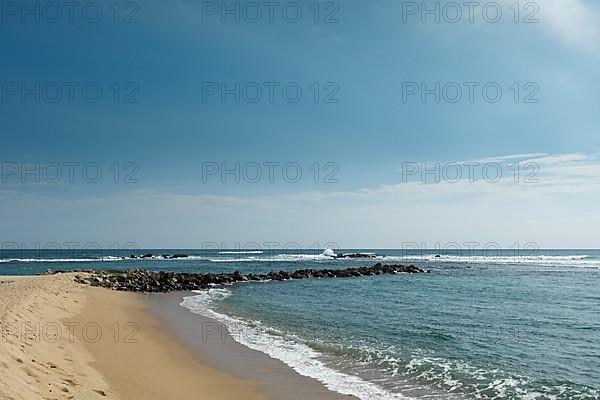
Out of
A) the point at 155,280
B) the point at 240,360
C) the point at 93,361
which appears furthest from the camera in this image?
the point at 155,280

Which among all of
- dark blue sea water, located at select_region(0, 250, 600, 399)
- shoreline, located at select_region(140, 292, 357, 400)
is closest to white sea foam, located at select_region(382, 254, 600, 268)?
dark blue sea water, located at select_region(0, 250, 600, 399)

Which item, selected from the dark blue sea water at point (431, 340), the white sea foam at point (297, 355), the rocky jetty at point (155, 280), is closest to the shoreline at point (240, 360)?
the white sea foam at point (297, 355)

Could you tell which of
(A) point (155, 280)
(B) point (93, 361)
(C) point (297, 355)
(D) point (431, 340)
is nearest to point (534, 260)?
(A) point (155, 280)

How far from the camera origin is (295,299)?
27.3 m

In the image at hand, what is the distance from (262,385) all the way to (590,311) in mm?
19044

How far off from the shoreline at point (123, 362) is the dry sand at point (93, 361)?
0.07 feet

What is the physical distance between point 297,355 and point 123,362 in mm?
4809

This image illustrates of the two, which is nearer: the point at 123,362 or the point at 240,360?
the point at 123,362

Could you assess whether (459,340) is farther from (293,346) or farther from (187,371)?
(187,371)

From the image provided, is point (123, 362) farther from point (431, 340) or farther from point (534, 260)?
point (534, 260)

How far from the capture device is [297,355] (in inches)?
509

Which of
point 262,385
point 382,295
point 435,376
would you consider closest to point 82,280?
point 382,295

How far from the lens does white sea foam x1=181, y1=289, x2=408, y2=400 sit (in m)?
9.77

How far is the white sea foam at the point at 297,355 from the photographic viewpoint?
9773 mm
